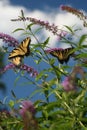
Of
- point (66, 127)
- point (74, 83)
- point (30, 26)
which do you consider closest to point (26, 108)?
point (74, 83)

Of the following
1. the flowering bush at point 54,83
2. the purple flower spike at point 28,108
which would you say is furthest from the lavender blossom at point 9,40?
the purple flower spike at point 28,108

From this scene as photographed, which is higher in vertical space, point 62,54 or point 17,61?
point 62,54

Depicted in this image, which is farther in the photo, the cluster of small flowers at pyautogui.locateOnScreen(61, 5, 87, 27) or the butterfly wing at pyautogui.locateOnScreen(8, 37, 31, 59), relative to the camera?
the butterfly wing at pyautogui.locateOnScreen(8, 37, 31, 59)

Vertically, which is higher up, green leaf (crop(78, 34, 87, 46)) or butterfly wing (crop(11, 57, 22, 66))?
green leaf (crop(78, 34, 87, 46))

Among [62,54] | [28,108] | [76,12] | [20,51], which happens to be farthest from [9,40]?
[28,108]

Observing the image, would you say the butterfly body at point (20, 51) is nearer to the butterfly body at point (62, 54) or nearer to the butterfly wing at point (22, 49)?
the butterfly wing at point (22, 49)

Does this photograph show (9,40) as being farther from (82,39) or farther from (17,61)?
(82,39)

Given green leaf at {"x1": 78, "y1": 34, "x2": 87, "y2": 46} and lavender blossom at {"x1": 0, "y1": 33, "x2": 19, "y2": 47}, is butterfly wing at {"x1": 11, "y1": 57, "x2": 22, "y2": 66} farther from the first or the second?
green leaf at {"x1": 78, "y1": 34, "x2": 87, "y2": 46}

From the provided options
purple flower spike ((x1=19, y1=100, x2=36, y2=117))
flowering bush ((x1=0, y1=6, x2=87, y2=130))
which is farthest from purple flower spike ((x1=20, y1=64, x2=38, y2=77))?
purple flower spike ((x1=19, y1=100, x2=36, y2=117))
